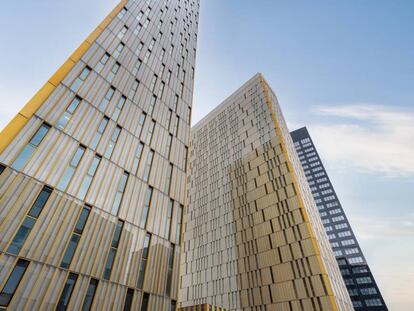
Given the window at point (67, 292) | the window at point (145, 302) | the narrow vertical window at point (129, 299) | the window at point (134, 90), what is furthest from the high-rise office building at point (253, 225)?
the window at point (134, 90)

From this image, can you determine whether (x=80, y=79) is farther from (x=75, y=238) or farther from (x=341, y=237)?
(x=341, y=237)

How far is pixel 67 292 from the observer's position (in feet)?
41.3

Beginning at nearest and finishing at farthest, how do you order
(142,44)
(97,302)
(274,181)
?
1. (97,302)
2. (142,44)
3. (274,181)

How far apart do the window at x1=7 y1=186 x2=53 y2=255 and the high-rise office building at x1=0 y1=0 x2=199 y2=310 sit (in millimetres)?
46

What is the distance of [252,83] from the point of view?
202 feet

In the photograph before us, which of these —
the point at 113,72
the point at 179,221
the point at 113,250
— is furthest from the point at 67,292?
the point at 113,72

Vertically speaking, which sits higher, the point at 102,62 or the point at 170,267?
the point at 102,62

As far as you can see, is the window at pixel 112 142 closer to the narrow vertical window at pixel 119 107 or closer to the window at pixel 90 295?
the narrow vertical window at pixel 119 107

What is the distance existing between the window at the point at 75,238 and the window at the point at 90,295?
6.22 feet

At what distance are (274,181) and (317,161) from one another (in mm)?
95349

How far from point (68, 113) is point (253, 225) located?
35288 millimetres

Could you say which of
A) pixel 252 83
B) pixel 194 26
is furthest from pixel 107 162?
pixel 252 83

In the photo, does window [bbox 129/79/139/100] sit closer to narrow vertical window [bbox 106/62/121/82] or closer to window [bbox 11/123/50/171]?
narrow vertical window [bbox 106/62/121/82]

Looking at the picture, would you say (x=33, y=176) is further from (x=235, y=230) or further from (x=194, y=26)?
(x=194, y=26)
